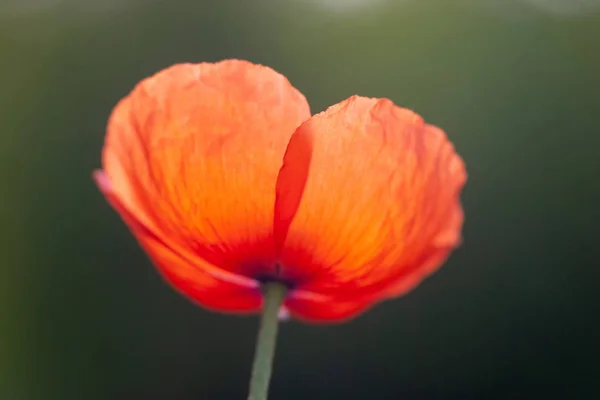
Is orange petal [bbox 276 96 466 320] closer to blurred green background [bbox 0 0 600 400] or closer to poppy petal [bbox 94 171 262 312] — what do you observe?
poppy petal [bbox 94 171 262 312]

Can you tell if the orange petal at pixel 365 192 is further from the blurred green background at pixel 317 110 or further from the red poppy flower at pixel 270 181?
the blurred green background at pixel 317 110

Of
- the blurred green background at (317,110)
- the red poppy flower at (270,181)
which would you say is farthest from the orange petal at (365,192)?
the blurred green background at (317,110)

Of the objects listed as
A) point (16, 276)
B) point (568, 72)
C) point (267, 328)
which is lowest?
point (267, 328)

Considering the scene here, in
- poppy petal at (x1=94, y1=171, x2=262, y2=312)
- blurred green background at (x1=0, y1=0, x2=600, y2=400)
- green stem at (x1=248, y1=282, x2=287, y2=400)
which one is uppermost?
blurred green background at (x1=0, y1=0, x2=600, y2=400)

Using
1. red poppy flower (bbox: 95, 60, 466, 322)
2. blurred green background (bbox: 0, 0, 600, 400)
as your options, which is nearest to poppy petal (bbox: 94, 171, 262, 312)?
red poppy flower (bbox: 95, 60, 466, 322)

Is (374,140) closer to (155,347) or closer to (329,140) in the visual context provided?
(329,140)

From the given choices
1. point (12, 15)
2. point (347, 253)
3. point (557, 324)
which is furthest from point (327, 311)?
point (12, 15)
